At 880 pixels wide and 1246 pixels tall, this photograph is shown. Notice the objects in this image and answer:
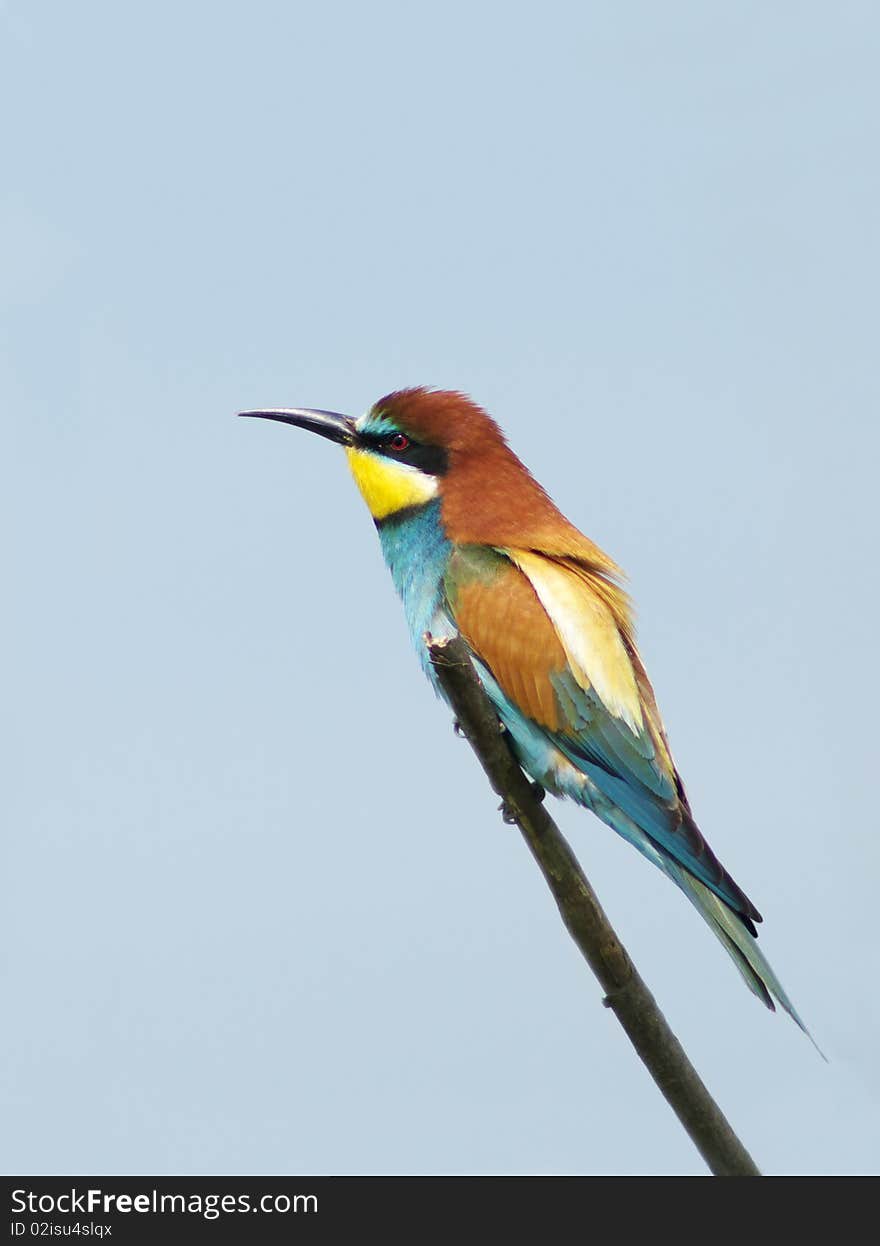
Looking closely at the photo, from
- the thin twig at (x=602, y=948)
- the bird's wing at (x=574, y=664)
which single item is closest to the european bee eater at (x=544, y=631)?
the bird's wing at (x=574, y=664)

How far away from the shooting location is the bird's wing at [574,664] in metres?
3.75

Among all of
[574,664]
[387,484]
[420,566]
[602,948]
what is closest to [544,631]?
[574,664]

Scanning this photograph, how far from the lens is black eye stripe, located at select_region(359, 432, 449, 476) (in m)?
4.38

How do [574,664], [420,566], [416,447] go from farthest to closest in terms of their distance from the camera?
[416,447]
[420,566]
[574,664]

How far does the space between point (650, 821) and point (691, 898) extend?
0.75 feet

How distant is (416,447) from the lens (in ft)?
14.5

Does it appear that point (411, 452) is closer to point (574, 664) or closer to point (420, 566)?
point (420, 566)

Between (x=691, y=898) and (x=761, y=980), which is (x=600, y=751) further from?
(x=761, y=980)

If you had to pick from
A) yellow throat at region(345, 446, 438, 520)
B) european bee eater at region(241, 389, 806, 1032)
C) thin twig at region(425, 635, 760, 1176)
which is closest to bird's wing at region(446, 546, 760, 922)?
Answer: european bee eater at region(241, 389, 806, 1032)

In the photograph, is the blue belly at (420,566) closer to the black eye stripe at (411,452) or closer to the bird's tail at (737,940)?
the black eye stripe at (411,452)

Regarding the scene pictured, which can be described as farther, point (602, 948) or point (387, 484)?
point (387, 484)

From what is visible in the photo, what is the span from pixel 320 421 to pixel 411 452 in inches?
15.8

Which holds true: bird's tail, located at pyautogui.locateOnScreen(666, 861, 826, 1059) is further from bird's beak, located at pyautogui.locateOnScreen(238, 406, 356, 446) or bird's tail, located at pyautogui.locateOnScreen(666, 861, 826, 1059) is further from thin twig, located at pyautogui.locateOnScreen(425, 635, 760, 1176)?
bird's beak, located at pyautogui.locateOnScreen(238, 406, 356, 446)
